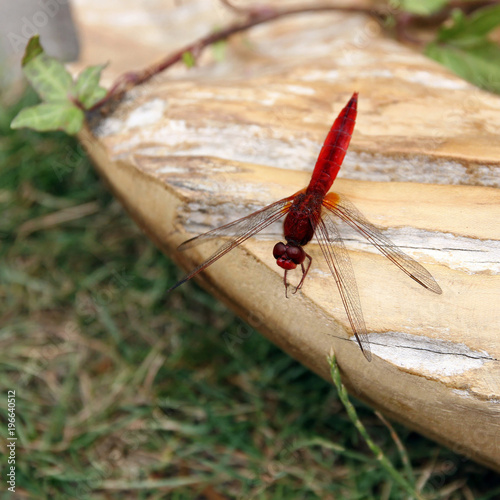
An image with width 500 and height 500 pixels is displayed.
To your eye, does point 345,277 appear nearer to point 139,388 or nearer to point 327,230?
A: point 327,230

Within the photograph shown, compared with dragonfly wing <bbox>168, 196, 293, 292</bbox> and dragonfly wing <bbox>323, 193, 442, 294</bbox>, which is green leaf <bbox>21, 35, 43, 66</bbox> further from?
dragonfly wing <bbox>323, 193, 442, 294</bbox>

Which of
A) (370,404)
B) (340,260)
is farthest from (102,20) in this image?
(370,404)

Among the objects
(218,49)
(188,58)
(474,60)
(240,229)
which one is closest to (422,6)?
(474,60)

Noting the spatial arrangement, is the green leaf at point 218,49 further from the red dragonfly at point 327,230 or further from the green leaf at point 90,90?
the red dragonfly at point 327,230

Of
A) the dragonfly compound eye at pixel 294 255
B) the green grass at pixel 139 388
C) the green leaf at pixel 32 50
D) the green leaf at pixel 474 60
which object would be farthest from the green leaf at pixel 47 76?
the green leaf at pixel 474 60

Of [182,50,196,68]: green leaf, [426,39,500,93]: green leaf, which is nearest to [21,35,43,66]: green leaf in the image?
[182,50,196,68]: green leaf
